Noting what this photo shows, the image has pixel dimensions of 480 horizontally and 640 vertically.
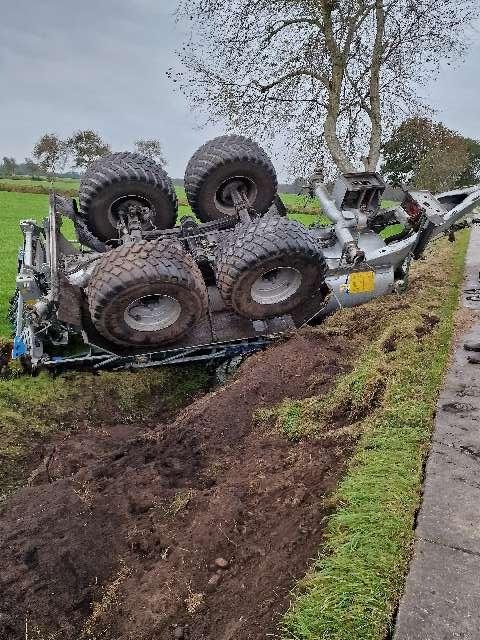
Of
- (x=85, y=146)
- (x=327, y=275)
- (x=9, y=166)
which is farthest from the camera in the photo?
(x=9, y=166)

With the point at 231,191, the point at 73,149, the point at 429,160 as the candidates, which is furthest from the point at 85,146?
the point at 231,191

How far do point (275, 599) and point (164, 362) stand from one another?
3.73 metres

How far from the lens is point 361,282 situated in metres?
7.12

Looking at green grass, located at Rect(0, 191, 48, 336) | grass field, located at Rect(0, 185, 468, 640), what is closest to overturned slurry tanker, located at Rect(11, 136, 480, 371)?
grass field, located at Rect(0, 185, 468, 640)

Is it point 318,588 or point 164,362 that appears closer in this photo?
point 318,588

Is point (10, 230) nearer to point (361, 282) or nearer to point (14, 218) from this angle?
point (14, 218)

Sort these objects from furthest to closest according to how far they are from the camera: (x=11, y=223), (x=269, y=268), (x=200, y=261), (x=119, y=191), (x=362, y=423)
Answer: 1. (x=11, y=223)
2. (x=119, y=191)
3. (x=200, y=261)
4. (x=269, y=268)
5. (x=362, y=423)

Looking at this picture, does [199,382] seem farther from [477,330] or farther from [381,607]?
[381,607]

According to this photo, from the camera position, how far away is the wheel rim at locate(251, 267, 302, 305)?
6.20 meters

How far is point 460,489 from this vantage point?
3236mm

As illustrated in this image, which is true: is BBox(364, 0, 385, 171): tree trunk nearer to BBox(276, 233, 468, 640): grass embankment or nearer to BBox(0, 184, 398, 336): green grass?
BBox(0, 184, 398, 336): green grass

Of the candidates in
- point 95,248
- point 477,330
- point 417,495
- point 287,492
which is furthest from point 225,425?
point 95,248

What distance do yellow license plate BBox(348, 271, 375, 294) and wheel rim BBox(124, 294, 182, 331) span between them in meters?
2.38

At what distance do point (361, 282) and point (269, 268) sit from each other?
1.77 metres
